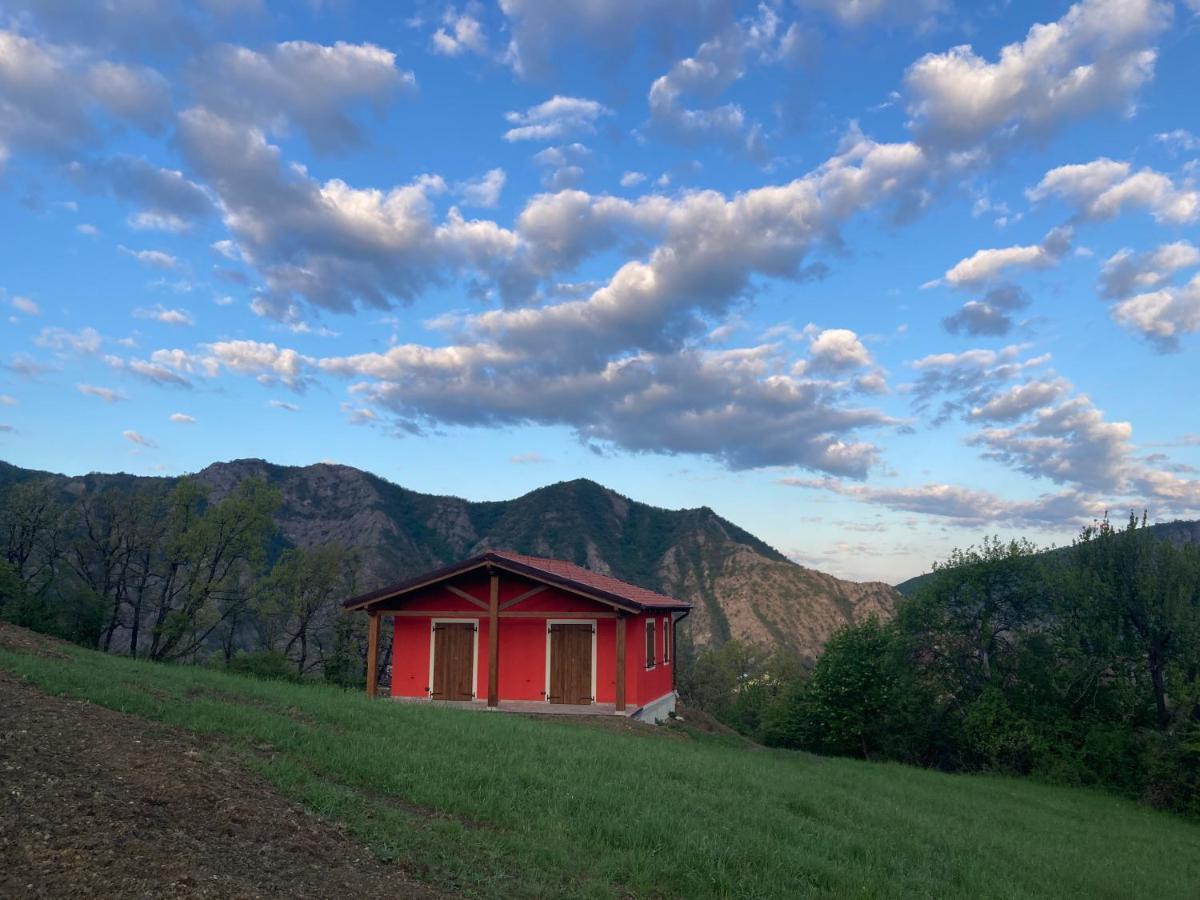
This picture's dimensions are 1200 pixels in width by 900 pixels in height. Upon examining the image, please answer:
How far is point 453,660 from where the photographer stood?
2264cm

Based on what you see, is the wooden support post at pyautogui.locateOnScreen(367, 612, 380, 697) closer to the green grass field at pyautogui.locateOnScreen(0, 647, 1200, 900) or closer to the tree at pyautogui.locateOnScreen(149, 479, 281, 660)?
the green grass field at pyautogui.locateOnScreen(0, 647, 1200, 900)

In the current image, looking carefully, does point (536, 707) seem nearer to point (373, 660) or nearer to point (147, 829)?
point (373, 660)

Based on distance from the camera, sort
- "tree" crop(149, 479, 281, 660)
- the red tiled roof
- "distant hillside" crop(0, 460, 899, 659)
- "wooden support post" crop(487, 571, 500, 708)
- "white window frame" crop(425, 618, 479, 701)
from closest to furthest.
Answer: the red tiled roof
"wooden support post" crop(487, 571, 500, 708)
"white window frame" crop(425, 618, 479, 701)
"tree" crop(149, 479, 281, 660)
"distant hillside" crop(0, 460, 899, 659)

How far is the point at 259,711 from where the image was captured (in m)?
11.1

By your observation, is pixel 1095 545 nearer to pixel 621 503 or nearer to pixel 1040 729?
pixel 1040 729

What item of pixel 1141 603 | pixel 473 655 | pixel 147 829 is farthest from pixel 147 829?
pixel 1141 603

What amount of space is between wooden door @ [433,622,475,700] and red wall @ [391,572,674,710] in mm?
258

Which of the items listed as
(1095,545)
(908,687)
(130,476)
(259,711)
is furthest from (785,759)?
(130,476)

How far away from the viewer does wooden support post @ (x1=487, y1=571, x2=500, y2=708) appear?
21.4 m

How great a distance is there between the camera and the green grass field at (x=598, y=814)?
23.6ft

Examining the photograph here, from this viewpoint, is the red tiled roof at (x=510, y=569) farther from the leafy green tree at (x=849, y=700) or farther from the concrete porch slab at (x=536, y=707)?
the leafy green tree at (x=849, y=700)

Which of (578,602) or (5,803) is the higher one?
(578,602)

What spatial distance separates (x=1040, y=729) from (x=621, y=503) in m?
124

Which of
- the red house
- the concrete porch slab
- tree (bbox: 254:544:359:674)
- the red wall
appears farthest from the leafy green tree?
tree (bbox: 254:544:359:674)
